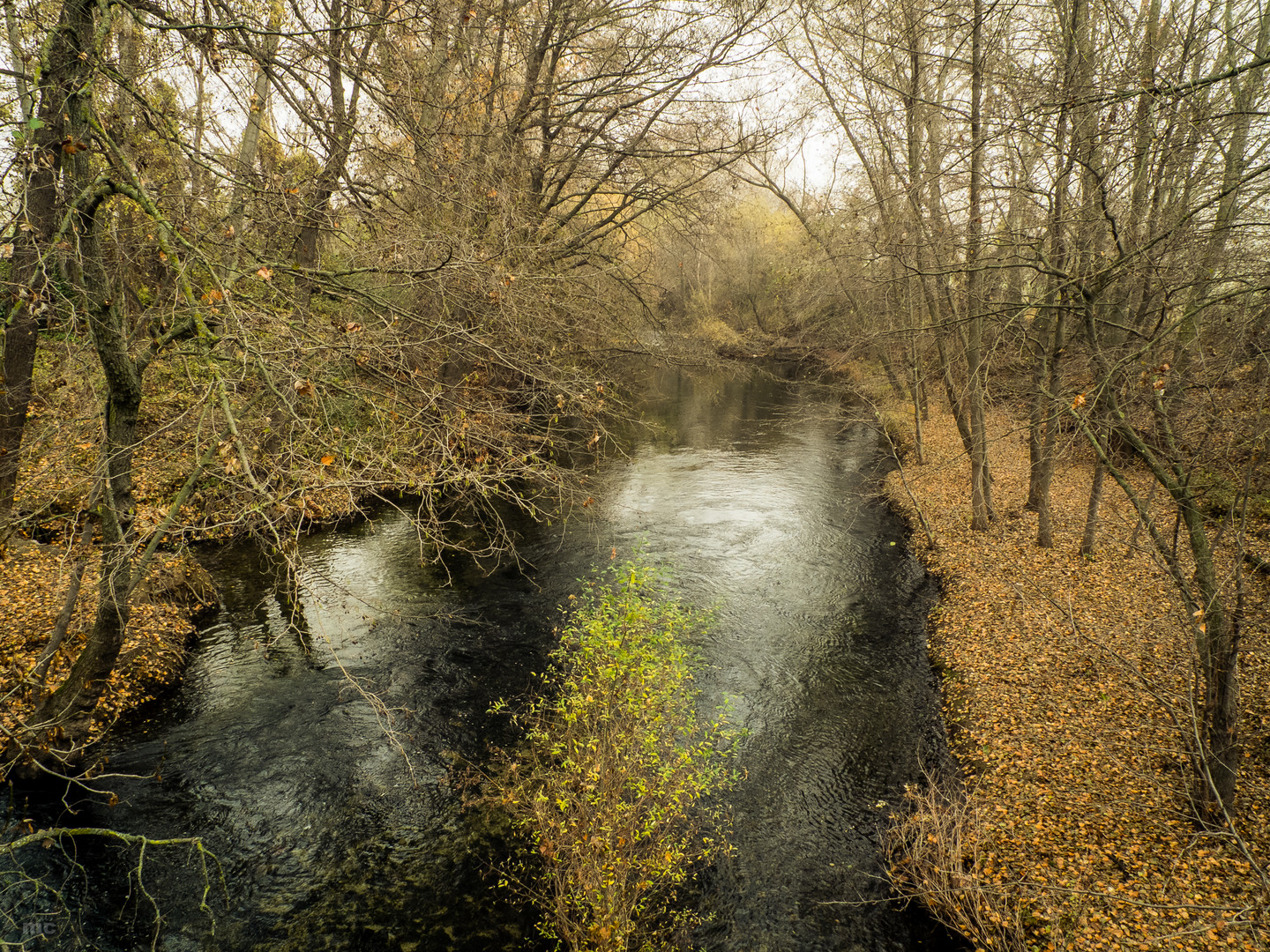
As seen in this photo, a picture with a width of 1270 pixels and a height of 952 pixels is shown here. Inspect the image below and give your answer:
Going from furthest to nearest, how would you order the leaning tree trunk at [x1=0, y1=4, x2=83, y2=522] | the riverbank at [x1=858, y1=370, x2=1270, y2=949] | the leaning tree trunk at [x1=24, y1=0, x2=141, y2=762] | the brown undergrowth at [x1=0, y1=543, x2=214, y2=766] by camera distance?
the brown undergrowth at [x1=0, y1=543, x2=214, y2=766] < the riverbank at [x1=858, y1=370, x2=1270, y2=949] < the leaning tree trunk at [x1=24, y1=0, x2=141, y2=762] < the leaning tree trunk at [x1=0, y1=4, x2=83, y2=522]

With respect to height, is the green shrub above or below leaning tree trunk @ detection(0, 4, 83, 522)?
below

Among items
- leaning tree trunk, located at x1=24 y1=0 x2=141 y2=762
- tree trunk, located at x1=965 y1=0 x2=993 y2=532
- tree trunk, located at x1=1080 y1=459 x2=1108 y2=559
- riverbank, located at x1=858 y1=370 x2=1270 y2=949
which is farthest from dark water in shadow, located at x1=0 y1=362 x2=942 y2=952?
tree trunk, located at x1=1080 y1=459 x2=1108 y2=559

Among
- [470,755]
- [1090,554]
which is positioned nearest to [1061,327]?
Result: [1090,554]

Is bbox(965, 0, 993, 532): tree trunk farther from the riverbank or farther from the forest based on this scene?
the riverbank

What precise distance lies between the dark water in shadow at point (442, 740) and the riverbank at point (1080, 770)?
66cm

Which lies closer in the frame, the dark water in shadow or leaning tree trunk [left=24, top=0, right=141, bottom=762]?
leaning tree trunk [left=24, top=0, right=141, bottom=762]

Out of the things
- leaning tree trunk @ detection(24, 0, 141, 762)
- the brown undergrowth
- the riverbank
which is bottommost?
the riverbank

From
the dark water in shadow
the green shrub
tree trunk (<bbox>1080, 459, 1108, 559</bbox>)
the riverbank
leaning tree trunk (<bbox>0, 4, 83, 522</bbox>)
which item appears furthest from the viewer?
tree trunk (<bbox>1080, 459, 1108, 559</bbox>)

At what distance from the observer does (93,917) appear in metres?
5.91

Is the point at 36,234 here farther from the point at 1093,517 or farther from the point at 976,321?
the point at 1093,517

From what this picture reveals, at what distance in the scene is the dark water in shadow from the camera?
20.1 ft

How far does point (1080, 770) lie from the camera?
24.2 feet

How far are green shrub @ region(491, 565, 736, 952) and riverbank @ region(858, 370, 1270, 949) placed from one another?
2.33m

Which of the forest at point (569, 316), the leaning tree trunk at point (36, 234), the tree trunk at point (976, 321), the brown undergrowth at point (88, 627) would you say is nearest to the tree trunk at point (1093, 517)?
the forest at point (569, 316)
